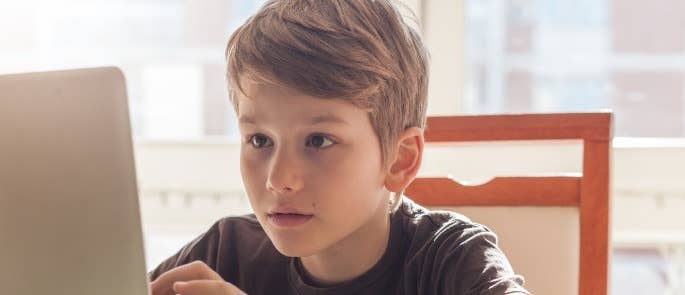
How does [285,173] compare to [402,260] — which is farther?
[402,260]

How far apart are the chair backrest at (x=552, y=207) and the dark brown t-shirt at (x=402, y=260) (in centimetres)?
13

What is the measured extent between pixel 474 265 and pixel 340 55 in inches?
10.6

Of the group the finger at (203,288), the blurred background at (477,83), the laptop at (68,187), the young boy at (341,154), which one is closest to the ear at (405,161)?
the young boy at (341,154)

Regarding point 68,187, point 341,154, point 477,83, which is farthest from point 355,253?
point 477,83

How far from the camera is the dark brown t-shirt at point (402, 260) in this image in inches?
36.1

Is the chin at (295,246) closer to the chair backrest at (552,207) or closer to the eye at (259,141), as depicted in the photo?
the eye at (259,141)

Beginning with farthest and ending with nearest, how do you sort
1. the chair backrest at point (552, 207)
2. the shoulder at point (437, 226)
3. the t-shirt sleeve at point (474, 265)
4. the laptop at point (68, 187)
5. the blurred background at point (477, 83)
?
1. the blurred background at point (477, 83)
2. the chair backrest at point (552, 207)
3. the shoulder at point (437, 226)
4. the t-shirt sleeve at point (474, 265)
5. the laptop at point (68, 187)

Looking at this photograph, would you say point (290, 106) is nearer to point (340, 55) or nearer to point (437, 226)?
point (340, 55)

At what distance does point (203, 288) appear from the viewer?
882 mm

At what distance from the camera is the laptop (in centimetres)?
60

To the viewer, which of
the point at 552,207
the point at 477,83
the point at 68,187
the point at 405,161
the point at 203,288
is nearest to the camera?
the point at 68,187

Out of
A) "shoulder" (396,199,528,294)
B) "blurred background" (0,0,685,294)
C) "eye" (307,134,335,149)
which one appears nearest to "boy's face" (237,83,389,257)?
"eye" (307,134,335,149)

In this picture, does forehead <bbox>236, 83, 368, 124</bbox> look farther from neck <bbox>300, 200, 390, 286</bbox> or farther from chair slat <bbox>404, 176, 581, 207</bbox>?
chair slat <bbox>404, 176, 581, 207</bbox>

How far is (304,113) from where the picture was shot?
0.89 metres
